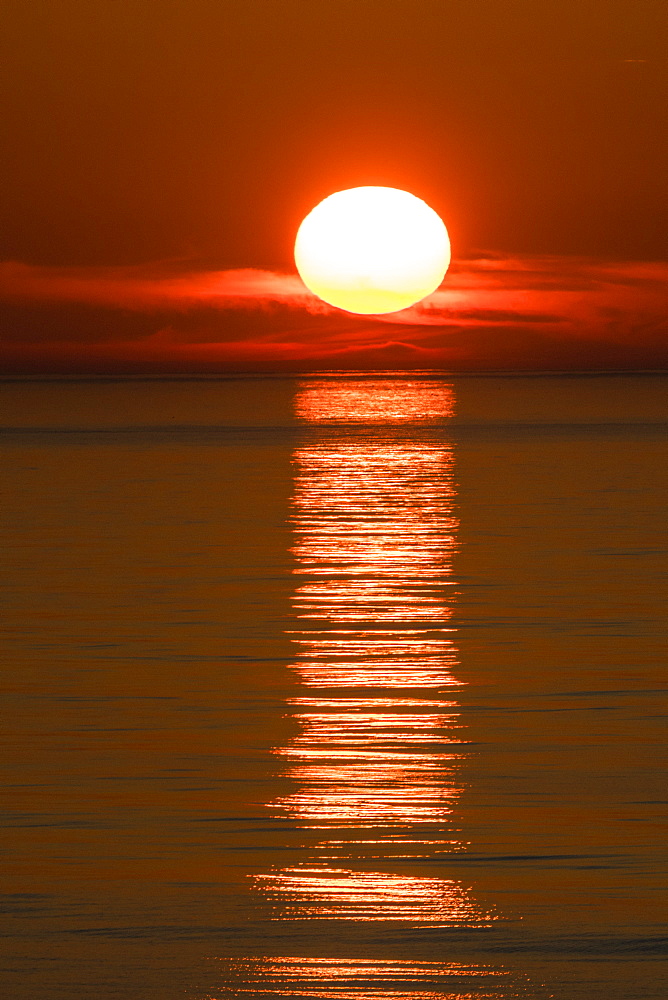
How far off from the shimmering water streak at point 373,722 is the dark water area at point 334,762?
0.08 feet

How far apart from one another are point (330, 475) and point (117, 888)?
22086 mm

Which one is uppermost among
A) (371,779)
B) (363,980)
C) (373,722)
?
(373,722)

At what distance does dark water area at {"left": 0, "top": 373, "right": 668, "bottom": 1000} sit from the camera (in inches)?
196

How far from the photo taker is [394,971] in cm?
482

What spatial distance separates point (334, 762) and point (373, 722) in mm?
855

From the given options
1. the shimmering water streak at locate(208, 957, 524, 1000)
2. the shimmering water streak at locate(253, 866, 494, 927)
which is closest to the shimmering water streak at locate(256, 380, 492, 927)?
the shimmering water streak at locate(253, 866, 494, 927)

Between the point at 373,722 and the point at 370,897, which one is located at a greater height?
the point at 373,722

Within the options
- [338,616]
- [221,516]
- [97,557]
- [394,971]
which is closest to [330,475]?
[221,516]

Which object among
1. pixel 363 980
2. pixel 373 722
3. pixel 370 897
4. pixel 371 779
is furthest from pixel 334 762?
pixel 363 980

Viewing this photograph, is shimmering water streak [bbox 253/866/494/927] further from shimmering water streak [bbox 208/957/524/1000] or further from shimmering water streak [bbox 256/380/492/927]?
shimmering water streak [bbox 208/957/524/1000]

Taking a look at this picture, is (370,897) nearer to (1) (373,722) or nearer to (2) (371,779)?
(2) (371,779)

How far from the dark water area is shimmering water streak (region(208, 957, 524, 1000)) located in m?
0.01

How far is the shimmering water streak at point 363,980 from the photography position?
465 centimetres

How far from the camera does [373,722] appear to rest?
26.7 feet
